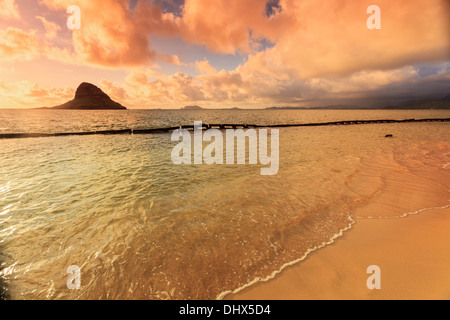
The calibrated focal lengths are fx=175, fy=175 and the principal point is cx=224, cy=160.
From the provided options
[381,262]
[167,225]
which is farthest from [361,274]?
[167,225]

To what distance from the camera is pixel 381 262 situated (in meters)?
4.14

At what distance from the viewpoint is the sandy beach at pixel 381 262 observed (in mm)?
3496

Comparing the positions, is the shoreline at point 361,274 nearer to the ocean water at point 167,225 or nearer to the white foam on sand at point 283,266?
the white foam on sand at point 283,266

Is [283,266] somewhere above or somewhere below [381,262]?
below

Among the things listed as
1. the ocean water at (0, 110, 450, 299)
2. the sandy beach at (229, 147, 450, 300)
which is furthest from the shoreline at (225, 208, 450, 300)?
the ocean water at (0, 110, 450, 299)

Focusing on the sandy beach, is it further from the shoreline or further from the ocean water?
the ocean water

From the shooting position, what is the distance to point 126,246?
5.00 meters

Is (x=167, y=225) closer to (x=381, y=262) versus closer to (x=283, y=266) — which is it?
(x=283, y=266)

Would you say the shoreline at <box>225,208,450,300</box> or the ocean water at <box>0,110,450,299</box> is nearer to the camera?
the shoreline at <box>225,208,450,300</box>

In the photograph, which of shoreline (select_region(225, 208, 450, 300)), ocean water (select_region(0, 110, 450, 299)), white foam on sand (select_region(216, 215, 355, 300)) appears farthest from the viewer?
ocean water (select_region(0, 110, 450, 299))

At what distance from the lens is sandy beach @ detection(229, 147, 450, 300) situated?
3.50 meters

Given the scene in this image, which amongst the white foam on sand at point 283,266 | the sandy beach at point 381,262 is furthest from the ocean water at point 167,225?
the sandy beach at point 381,262
